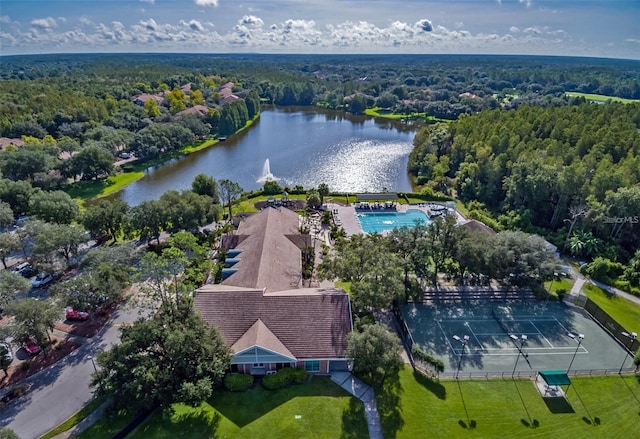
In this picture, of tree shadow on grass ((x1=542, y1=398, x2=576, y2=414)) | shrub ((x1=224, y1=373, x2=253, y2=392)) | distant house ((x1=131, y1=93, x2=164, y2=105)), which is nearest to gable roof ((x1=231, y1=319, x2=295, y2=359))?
shrub ((x1=224, y1=373, x2=253, y2=392))

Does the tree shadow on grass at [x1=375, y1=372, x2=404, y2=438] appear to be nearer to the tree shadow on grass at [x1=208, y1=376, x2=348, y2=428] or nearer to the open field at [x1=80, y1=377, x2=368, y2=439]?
the open field at [x1=80, y1=377, x2=368, y2=439]

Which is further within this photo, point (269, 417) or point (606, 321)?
point (606, 321)

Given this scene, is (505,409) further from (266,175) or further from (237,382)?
(266,175)

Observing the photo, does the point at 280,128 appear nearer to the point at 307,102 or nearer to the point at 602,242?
the point at 307,102

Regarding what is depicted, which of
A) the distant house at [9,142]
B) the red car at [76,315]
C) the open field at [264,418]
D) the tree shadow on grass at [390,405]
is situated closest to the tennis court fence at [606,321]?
the tree shadow on grass at [390,405]

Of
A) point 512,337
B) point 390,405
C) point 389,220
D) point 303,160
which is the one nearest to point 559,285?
point 512,337

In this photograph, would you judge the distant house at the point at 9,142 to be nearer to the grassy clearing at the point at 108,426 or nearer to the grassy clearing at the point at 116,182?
the grassy clearing at the point at 116,182

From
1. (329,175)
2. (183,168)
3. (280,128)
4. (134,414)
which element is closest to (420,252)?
(134,414)
